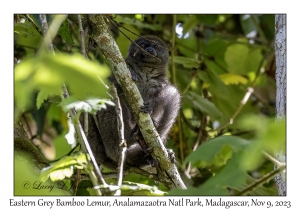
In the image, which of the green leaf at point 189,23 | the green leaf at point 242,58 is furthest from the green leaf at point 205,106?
the green leaf at point 189,23

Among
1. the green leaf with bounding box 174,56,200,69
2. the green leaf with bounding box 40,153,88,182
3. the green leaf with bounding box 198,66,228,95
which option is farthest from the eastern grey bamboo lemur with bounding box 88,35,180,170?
the green leaf with bounding box 40,153,88,182

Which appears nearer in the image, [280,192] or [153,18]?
[280,192]

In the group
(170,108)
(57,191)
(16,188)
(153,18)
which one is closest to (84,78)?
(16,188)

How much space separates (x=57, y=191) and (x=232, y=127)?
414 cm

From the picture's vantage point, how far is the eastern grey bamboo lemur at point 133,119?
5.39 metres

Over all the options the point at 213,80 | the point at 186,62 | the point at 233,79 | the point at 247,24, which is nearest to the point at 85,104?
the point at 186,62

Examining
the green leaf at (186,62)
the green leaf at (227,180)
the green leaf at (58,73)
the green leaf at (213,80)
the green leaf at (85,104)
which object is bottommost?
the green leaf at (227,180)

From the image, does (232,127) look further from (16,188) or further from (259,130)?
(259,130)

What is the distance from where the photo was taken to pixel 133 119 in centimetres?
535

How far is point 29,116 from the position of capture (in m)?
7.15

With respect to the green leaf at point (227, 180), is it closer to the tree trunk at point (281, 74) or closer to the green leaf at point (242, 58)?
the tree trunk at point (281, 74)

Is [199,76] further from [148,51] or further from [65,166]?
[65,166]

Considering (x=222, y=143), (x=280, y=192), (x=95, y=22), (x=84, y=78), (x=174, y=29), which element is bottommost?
(x=280, y=192)

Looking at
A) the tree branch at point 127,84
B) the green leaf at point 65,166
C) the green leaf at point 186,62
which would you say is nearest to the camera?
the green leaf at point 65,166
